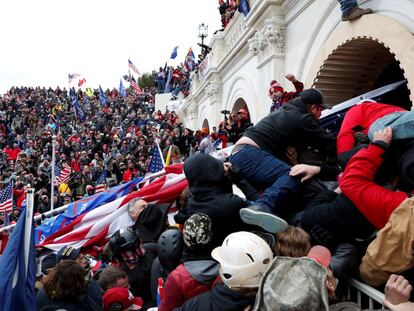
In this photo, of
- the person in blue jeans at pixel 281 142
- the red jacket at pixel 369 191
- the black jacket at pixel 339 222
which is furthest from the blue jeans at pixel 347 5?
the black jacket at pixel 339 222

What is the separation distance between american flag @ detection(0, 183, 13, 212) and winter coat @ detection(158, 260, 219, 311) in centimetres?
966

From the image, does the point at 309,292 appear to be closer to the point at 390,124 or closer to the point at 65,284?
the point at 390,124

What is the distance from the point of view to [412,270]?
7.88 feet

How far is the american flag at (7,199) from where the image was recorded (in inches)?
441

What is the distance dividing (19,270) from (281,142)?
7.95 feet

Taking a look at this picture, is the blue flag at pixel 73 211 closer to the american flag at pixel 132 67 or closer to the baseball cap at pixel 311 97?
the baseball cap at pixel 311 97

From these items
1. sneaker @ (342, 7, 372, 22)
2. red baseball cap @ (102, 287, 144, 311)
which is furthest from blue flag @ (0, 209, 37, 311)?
sneaker @ (342, 7, 372, 22)

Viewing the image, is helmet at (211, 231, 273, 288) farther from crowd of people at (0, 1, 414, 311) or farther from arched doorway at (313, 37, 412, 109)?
arched doorway at (313, 37, 412, 109)

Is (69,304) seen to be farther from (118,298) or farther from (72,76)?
(72,76)

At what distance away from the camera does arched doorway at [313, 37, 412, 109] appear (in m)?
7.79

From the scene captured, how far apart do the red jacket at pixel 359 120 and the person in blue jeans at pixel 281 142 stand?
0.13 metres

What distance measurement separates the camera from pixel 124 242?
3.89 meters

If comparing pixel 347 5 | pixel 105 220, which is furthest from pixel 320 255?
pixel 347 5

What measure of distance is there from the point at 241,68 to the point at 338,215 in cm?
1133
